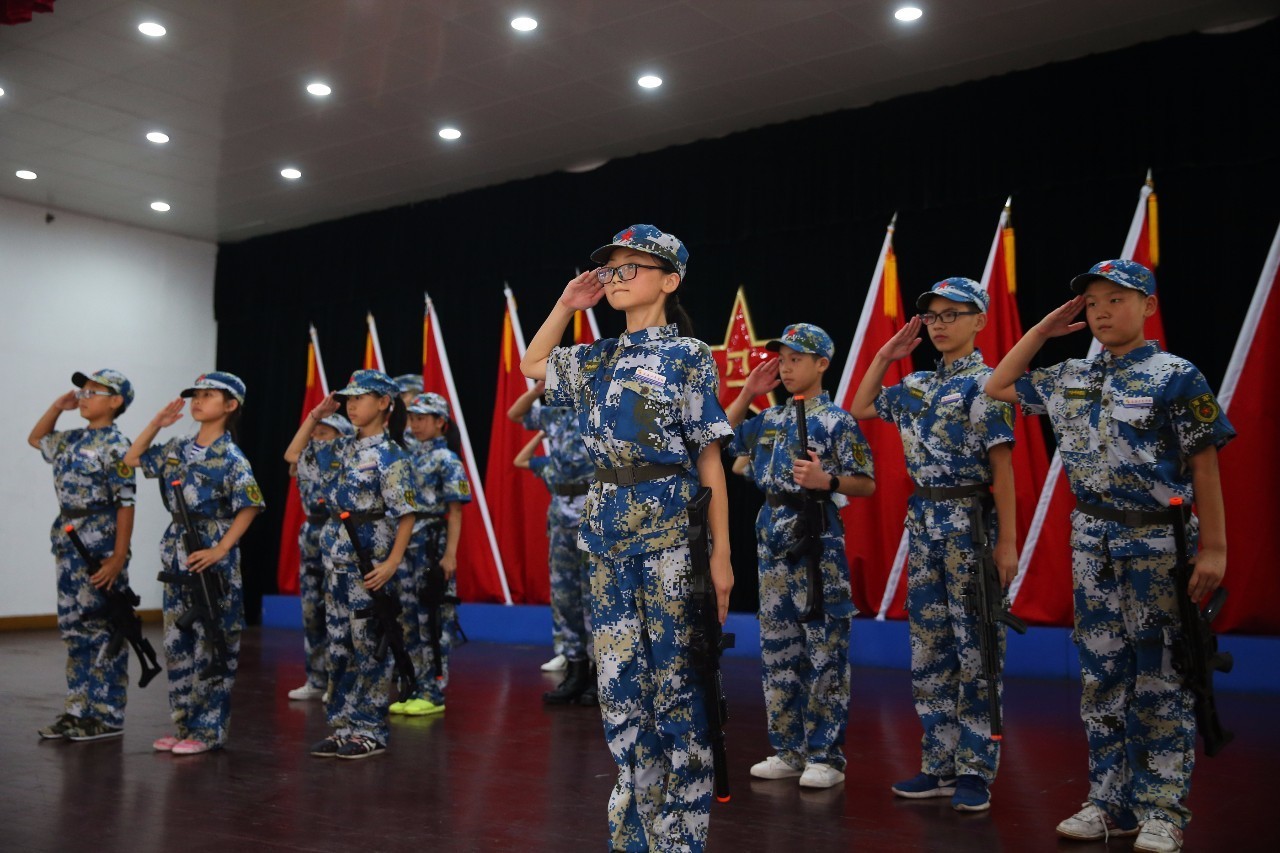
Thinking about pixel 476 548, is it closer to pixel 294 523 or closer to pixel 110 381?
pixel 294 523

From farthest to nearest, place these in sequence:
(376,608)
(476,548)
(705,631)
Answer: (476,548) < (376,608) < (705,631)

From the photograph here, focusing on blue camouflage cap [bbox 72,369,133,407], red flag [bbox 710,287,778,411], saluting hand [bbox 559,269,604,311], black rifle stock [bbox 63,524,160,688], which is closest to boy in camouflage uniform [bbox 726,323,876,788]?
saluting hand [bbox 559,269,604,311]

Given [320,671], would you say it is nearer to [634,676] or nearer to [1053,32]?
[634,676]

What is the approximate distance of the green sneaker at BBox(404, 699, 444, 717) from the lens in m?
5.29

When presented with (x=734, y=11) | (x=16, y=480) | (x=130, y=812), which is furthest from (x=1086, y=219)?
(x=16, y=480)

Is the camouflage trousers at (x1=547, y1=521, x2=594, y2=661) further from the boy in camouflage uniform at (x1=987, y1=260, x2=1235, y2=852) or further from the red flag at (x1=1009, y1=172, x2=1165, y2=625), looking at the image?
the boy in camouflage uniform at (x1=987, y1=260, x2=1235, y2=852)

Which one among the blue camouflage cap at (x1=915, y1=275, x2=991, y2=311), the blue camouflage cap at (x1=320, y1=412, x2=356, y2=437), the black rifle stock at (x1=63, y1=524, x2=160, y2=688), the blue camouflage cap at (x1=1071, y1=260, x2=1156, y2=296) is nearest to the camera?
the blue camouflage cap at (x1=1071, y1=260, x2=1156, y2=296)

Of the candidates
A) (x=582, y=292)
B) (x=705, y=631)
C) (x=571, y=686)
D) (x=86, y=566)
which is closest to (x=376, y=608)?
(x=86, y=566)

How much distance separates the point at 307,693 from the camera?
19.2ft

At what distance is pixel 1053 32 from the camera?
6.34 metres

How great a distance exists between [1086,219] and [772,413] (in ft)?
12.1

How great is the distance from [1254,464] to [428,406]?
4572mm

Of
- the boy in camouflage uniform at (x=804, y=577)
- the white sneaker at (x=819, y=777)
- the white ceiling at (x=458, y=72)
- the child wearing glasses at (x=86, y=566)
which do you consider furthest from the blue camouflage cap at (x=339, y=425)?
the white sneaker at (x=819, y=777)

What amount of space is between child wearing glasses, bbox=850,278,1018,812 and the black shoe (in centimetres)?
238
